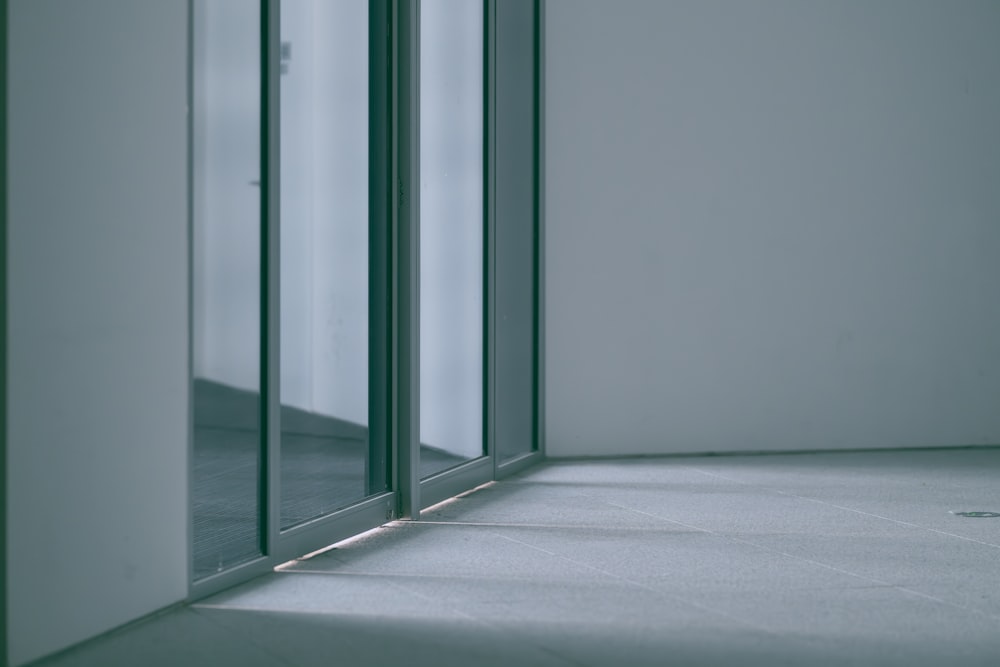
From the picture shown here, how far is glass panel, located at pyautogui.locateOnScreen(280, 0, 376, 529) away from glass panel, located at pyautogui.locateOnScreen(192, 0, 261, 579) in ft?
0.79

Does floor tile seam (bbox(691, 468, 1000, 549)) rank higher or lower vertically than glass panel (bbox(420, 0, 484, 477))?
lower

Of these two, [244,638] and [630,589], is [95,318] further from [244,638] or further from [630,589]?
[630,589]

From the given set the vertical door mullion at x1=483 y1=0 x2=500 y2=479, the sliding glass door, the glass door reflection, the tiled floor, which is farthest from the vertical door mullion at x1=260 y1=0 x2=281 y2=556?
the vertical door mullion at x1=483 y1=0 x2=500 y2=479

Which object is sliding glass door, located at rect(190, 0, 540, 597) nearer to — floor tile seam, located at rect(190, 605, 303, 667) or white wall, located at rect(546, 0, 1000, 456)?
floor tile seam, located at rect(190, 605, 303, 667)

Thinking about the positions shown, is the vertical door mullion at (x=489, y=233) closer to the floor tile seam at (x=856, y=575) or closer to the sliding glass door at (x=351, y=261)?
the sliding glass door at (x=351, y=261)

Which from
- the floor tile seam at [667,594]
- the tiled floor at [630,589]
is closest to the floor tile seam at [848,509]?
the tiled floor at [630,589]

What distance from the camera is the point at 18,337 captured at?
2.55 m

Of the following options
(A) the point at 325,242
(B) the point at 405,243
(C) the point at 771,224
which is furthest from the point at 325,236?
(C) the point at 771,224

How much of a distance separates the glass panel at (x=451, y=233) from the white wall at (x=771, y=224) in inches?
37.9

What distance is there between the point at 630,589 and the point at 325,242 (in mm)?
2375

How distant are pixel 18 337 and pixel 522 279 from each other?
13.0 ft

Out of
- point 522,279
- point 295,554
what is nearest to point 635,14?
point 522,279

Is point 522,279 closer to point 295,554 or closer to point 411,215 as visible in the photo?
point 411,215

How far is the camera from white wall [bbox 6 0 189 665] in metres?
2.58
